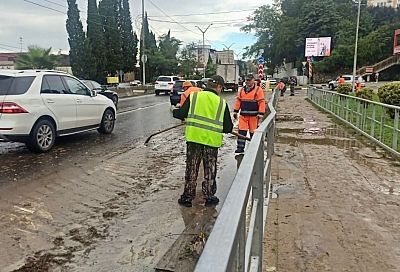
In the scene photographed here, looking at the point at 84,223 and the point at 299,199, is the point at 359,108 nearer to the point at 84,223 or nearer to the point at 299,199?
the point at 299,199

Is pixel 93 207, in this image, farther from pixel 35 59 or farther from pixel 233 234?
pixel 35 59

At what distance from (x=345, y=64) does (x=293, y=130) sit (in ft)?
187

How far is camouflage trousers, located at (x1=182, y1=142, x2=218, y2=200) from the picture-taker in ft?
18.4

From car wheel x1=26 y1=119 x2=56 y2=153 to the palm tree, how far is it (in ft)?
120

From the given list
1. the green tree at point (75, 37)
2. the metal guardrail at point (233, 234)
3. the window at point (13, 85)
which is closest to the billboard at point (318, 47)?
the green tree at point (75, 37)

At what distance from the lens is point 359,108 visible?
12281 millimetres

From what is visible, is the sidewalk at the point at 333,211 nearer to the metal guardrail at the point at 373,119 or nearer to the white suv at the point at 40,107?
the metal guardrail at the point at 373,119

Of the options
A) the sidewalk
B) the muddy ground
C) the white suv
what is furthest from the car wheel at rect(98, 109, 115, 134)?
the sidewalk

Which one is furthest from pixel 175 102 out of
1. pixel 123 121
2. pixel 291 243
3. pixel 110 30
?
pixel 110 30

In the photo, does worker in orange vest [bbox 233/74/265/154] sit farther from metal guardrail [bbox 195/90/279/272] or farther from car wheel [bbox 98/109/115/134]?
metal guardrail [bbox 195/90/279/272]

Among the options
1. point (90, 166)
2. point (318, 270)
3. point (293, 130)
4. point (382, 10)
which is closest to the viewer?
point (318, 270)

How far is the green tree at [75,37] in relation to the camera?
45219 mm

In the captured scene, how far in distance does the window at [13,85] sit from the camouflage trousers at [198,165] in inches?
194

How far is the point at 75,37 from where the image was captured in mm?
45562
